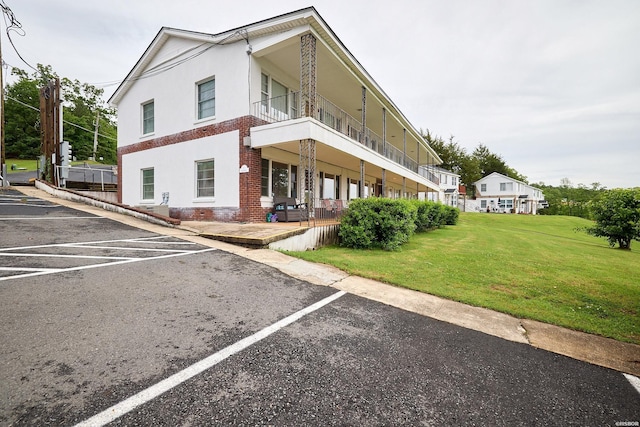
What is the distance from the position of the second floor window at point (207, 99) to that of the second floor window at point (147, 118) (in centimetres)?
430

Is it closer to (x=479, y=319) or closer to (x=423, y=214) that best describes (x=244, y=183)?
(x=423, y=214)

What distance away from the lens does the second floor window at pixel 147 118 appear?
49.3ft

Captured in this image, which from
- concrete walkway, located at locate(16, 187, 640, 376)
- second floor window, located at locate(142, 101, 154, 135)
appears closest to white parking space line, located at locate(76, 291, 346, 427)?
concrete walkway, located at locate(16, 187, 640, 376)

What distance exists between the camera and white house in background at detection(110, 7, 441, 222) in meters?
10.2

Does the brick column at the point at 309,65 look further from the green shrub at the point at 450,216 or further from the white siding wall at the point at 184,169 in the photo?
the green shrub at the point at 450,216

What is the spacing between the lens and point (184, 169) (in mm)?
12938

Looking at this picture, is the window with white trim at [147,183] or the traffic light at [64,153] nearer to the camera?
the window with white trim at [147,183]

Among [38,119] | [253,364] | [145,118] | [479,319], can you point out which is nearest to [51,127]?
[145,118]

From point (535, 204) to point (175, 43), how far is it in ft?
237

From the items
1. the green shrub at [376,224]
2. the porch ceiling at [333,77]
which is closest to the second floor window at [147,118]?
the porch ceiling at [333,77]

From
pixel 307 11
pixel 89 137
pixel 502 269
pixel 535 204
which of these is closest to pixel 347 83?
pixel 307 11

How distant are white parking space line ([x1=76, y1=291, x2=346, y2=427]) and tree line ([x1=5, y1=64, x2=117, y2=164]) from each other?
150ft

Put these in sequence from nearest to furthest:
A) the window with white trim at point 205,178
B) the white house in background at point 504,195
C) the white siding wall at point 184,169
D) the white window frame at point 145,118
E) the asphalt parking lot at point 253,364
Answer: the asphalt parking lot at point 253,364 → the white siding wall at point 184,169 → the window with white trim at point 205,178 → the white window frame at point 145,118 → the white house in background at point 504,195

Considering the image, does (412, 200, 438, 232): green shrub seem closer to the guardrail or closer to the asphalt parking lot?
the asphalt parking lot
